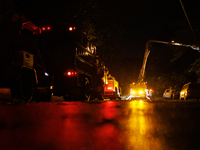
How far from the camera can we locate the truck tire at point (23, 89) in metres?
8.25

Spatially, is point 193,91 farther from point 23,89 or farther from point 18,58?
point 18,58

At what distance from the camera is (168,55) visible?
43.5 meters

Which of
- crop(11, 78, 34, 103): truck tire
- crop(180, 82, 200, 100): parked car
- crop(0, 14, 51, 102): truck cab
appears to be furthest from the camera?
crop(180, 82, 200, 100): parked car

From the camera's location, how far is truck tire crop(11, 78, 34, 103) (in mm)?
8246

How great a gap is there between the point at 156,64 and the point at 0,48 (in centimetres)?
4014

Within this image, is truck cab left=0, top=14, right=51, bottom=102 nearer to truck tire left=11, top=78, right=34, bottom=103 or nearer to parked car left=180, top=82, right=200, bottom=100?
truck tire left=11, top=78, right=34, bottom=103

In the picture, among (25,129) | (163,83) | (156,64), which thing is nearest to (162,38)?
(156,64)

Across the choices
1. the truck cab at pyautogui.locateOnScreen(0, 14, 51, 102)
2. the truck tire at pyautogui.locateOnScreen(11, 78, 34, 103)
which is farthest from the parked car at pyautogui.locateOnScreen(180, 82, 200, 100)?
the truck tire at pyautogui.locateOnScreen(11, 78, 34, 103)

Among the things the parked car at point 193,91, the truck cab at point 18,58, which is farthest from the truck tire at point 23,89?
the parked car at point 193,91

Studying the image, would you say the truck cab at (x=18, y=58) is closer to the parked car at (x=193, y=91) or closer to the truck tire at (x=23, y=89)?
the truck tire at (x=23, y=89)

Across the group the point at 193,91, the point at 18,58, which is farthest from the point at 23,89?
the point at 193,91

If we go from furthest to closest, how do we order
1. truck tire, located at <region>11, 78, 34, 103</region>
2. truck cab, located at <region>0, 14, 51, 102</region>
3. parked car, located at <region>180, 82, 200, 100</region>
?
parked car, located at <region>180, 82, 200, 100</region>
truck tire, located at <region>11, 78, 34, 103</region>
truck cab, located at <region>0, 14, 51, 102</region>

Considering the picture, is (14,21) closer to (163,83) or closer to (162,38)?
(163,83)

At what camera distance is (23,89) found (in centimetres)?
896
